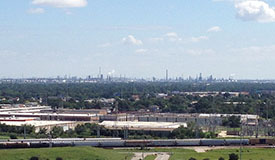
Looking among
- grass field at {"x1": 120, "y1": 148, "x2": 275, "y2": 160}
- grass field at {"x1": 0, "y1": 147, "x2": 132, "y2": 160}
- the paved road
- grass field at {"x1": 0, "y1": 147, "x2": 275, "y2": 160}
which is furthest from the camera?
grass field at {"x1": 120, "y1": 148, "x2": 275, "y2": 160}

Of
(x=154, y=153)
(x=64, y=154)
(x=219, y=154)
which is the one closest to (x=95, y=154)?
(x=64, y=154)

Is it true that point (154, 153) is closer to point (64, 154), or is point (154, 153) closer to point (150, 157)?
point (150, 157)

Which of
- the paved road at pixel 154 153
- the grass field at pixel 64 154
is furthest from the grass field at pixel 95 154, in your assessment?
the paved road at pixel 154 153

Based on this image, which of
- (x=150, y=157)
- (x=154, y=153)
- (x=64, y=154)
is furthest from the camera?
(x=154, y=153)

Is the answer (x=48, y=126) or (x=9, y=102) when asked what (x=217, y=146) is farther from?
(x=9, y=102)

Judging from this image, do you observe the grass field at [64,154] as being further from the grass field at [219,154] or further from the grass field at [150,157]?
the grass field at [219,154]

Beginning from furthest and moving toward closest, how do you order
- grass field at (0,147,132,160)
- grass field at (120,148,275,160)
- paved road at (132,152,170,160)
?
grass field at (120,148,275,160)
paved road at (132,152,170,160)
grass field at (0,147,132,160)

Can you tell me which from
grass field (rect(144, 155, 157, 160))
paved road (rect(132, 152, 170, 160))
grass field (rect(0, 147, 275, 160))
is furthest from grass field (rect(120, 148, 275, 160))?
grass field (rect(144, 155, 157, 160))

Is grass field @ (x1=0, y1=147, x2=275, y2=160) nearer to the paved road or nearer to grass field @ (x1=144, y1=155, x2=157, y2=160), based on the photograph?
grass field @ (x1=144, y1=155, x2=157, y2=160)

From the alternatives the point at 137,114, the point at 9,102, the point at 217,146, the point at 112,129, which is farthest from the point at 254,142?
the point at 9,102

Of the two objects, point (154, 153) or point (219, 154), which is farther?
point (154, 153)

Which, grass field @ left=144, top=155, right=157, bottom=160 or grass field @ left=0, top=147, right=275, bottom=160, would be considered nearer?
grass field @ left=0, top=147, right=275, bottom=160

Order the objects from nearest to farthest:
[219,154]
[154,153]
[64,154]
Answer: [64,154] → [219,154] → [154,153]
